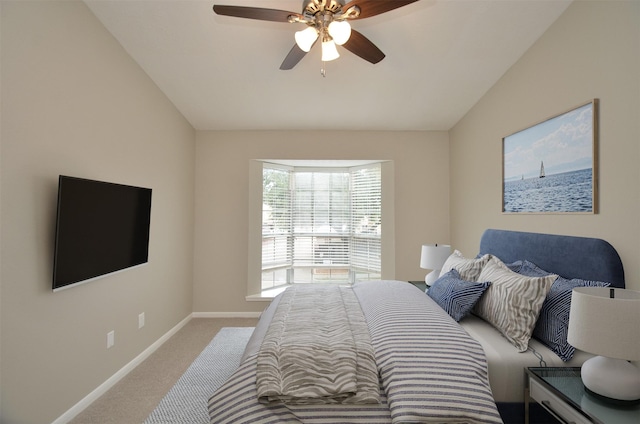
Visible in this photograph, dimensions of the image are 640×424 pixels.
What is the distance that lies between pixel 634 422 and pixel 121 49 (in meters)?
3.95

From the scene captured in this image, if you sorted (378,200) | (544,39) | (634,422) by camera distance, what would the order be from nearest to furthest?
(634,422)
(544,39)
(378,200)

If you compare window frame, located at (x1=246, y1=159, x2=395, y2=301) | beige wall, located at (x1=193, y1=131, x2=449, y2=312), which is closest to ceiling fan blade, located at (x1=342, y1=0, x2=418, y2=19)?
beige wall, located at (x1=193, y1=131, x2=449, y2=312)

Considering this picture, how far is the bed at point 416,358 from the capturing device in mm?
1438

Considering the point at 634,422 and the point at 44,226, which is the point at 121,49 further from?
the point at 634,422

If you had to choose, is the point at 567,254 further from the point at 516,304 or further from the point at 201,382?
the point at 201,382

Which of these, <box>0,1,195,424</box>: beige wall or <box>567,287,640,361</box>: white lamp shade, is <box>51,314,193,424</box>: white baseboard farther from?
<box>567,287,640,361</box>: white lamp shade

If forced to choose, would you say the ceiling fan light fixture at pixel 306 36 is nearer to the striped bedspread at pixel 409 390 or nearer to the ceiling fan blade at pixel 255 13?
the ceiling fan blade at pixel 255 13

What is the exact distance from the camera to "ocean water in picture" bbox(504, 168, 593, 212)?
1970mm

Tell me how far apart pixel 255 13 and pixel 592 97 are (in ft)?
6.85

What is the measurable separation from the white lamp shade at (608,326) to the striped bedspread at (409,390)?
49cm

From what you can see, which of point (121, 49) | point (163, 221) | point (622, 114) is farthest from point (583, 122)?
point (163, 221)

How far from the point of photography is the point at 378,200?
446cm

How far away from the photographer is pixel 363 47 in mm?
2084

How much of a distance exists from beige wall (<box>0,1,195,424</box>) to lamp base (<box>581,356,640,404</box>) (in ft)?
9.59
